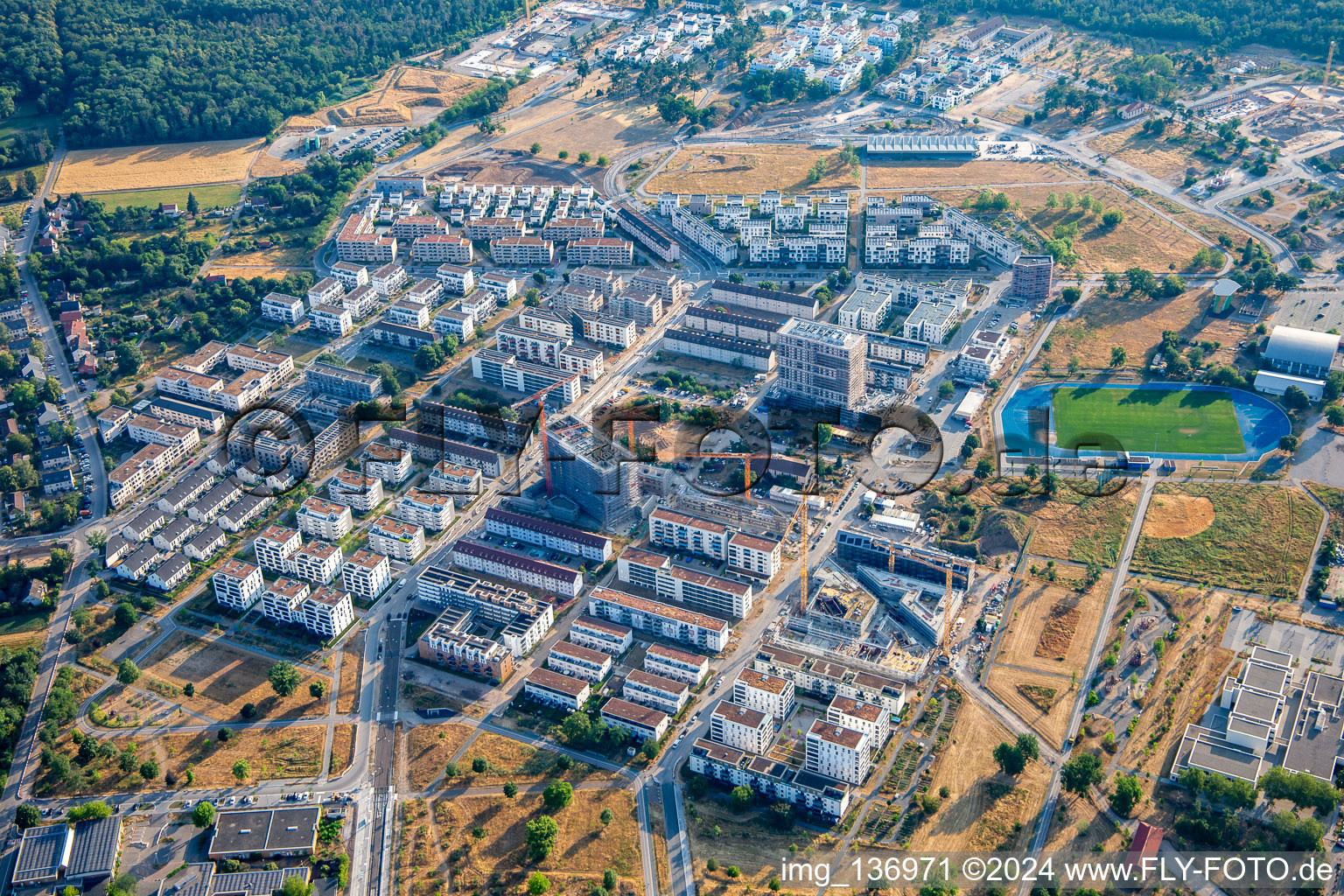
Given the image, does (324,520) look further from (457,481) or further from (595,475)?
(595,475)

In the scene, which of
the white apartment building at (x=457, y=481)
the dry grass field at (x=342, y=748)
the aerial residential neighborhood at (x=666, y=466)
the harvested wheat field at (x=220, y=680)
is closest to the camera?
the aerial residential neighborhood at (x=666, y=466)

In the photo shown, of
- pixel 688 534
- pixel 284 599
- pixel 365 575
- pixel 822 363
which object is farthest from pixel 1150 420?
pixel 284 599

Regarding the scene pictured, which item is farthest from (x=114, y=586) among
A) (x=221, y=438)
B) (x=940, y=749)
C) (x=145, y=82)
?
(x=145, y=82)

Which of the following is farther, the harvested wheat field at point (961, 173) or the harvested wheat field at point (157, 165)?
the harvested wheat field at point (157, 165)

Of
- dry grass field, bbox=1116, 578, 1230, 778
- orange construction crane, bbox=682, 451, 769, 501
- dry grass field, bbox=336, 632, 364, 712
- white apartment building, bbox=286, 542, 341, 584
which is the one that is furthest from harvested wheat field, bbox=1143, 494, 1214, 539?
white apartment building, bbox=286, 542, 341, 584

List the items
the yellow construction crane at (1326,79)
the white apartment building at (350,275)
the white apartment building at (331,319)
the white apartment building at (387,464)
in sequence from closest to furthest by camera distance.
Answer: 1. the white apartment building at (387,464)
2. the white apartment building at (331,319)
3. the white apartment building at (350,275)
4. the yellow construction crane at (1326,79)

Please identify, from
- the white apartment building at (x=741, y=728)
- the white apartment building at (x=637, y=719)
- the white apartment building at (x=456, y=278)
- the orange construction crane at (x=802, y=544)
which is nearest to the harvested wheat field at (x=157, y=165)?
the white apartment building at (x=456, y=278)

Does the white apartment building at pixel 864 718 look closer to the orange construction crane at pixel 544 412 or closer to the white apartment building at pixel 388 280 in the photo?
the orange construction crane at pixel 544 412
